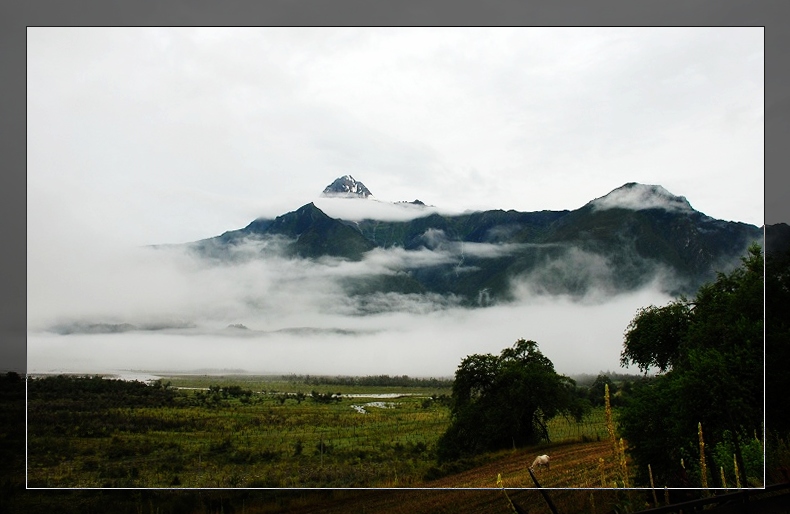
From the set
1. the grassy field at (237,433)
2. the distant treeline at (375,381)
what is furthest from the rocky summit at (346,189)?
the grassy field at (237,433)

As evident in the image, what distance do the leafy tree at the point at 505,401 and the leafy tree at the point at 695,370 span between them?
87 cm

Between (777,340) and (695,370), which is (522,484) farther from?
(777,340)

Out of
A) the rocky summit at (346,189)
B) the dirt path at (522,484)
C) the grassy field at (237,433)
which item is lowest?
the dirt path at (522,484)

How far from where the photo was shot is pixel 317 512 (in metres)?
10.7

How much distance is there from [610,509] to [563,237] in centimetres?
333

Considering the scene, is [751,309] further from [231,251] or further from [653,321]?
[231,251]

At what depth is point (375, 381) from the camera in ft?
27.9

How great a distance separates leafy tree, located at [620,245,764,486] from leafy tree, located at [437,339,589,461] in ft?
2.87

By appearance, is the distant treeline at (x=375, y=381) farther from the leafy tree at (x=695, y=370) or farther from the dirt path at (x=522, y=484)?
the leafy tree at (x=695, y=370)

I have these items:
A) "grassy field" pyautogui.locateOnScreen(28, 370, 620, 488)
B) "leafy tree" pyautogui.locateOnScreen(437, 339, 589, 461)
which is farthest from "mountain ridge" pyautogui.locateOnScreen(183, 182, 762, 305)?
"grassy field" pyautogui.locateOnScreen(28, 370, 620, 488)

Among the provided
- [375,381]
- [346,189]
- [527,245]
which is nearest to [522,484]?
[375,381]

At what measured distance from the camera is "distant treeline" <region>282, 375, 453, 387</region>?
848 cm

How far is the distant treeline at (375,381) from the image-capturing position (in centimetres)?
848

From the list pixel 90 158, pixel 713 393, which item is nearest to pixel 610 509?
pixel 713 393
